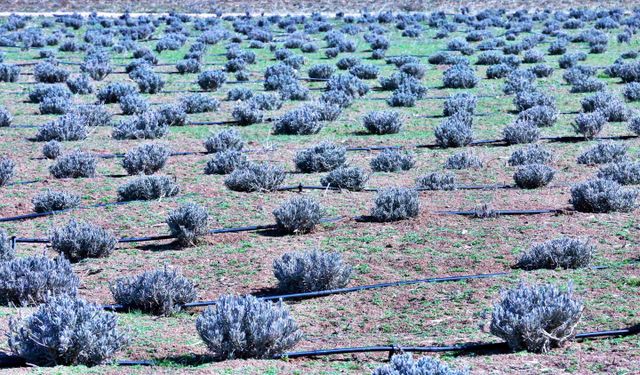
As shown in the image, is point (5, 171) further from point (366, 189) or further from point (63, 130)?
point (366, 189)

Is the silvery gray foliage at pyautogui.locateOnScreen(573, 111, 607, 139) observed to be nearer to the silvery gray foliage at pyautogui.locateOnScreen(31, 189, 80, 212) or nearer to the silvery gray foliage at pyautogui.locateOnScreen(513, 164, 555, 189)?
the silvery gray foliage at pyautogui.locateOnScreen(513, 164, 555, 189)

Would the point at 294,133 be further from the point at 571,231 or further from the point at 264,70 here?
the point at 264,70

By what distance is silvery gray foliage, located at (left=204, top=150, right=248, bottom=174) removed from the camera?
16.3m

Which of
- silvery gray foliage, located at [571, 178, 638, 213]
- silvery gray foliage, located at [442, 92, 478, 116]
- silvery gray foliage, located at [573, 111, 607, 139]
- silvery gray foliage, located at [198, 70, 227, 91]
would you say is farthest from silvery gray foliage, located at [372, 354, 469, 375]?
silvery gray foliage, located at [198, 70, 227, 91]

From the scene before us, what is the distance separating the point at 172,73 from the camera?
2973 centimetres

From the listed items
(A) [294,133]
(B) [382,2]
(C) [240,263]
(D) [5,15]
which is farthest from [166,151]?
(B) [382,2]

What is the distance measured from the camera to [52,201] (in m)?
13.9

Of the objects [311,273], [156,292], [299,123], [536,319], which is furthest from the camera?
[299,123]

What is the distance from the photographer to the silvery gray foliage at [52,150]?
17609 mm

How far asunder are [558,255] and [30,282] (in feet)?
17.4

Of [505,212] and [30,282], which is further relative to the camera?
[505,212]

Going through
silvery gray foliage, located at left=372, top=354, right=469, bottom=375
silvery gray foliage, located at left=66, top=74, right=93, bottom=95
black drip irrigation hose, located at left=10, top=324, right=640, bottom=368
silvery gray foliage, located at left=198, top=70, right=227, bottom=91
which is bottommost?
silvery gray foliage, located at left=66, top=74, right=93, bottom=95

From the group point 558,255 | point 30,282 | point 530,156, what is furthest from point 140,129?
point 558,255

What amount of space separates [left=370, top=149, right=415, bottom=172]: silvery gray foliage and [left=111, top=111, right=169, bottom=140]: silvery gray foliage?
4.91 m
